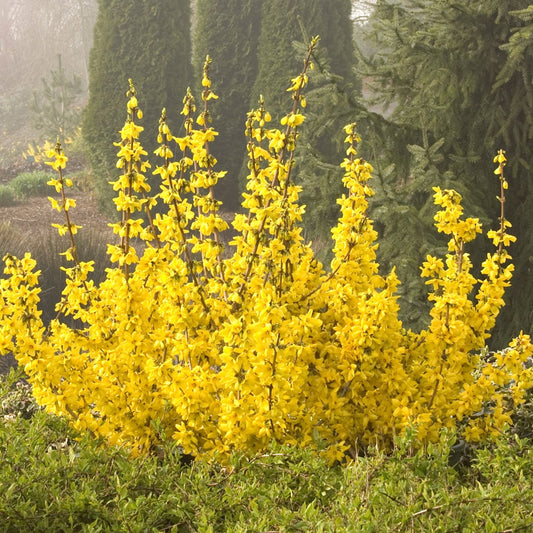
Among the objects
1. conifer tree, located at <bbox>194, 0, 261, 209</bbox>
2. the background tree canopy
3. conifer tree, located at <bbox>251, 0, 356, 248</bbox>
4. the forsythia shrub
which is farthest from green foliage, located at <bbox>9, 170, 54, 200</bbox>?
the forsythia shrub

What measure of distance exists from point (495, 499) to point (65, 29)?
1021 inches

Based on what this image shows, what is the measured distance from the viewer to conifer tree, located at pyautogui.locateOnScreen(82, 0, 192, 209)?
9805 mm

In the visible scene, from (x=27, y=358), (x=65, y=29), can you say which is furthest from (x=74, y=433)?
(x=65, y=29)

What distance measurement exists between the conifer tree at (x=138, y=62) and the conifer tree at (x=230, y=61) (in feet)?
1.07

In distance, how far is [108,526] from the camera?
6.33 feet

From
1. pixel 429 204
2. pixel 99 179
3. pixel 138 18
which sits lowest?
pixel 99 179

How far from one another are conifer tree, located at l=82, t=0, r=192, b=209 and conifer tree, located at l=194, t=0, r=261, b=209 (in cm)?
33

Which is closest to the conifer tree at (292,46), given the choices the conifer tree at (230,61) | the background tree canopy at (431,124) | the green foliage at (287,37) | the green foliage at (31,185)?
the green foliage at (287,37)

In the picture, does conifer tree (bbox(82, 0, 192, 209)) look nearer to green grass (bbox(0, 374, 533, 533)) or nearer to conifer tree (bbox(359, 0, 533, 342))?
conifer tree (bbox(359, 0, 533, 342))

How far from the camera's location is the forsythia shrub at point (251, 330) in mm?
2385

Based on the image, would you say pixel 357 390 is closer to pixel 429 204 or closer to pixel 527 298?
pixel 429 204

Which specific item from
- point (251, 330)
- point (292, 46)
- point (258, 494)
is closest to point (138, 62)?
point (292, 46)

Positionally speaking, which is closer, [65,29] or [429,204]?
[429,204]

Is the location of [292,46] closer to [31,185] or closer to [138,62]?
[138,62]
